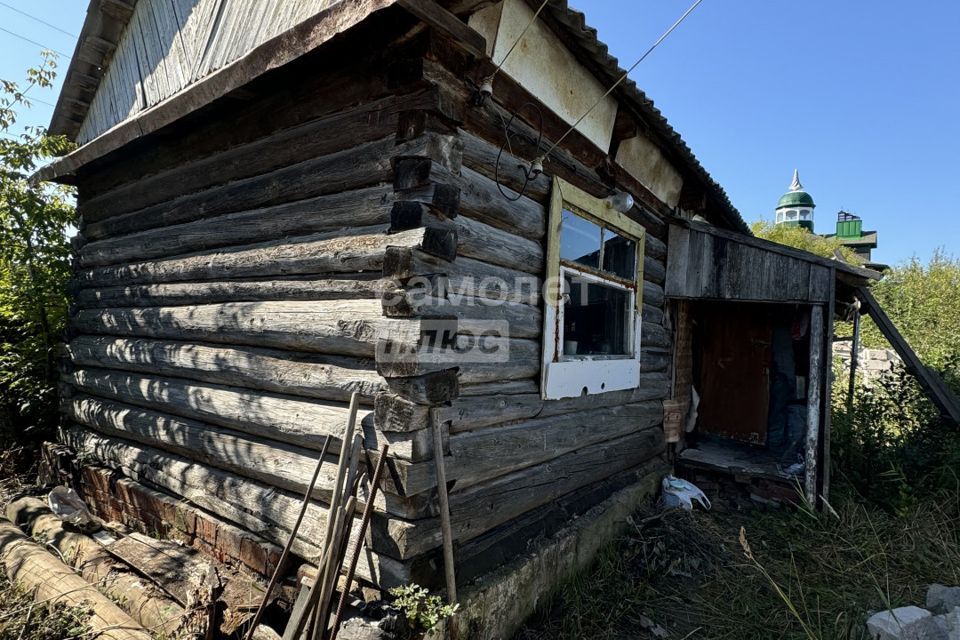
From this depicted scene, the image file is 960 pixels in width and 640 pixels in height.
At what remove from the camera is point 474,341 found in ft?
10.3

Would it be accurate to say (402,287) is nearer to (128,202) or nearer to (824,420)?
(128,202)

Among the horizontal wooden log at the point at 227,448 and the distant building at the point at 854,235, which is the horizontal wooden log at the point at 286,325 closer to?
the horizontal wooden log at the point at 227,448

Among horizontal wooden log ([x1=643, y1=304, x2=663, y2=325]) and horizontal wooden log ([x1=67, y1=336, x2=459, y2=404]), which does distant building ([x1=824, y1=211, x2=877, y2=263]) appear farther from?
horizontal wooden log ([x1=67, y1=336, x2=459, y2=404])

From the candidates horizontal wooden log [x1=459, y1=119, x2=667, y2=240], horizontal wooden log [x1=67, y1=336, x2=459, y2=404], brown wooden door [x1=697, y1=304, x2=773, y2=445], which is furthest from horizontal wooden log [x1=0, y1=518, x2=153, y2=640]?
brown wooden door [x1=697, y1=304, x2=773, y2=445]

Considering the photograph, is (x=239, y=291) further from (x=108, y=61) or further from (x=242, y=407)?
(x=108, y=61)

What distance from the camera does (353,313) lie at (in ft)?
9.61

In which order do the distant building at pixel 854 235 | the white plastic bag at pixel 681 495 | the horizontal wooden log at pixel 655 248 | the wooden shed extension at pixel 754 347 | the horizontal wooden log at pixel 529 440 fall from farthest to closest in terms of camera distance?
the distant building at pixel 854 235
the horizontal wooden log at pixel 655 248
the white plastic bag at pixel 681 495
the wooden shed extension at pixel 754 347
the horizontal wooden log at pixel 529 440

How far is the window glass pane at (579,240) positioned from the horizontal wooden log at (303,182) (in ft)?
5.19

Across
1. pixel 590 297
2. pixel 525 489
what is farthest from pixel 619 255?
pixel 525 489

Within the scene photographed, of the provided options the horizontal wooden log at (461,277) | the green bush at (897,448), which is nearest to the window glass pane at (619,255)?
the horizontal wooden log at (461,277)

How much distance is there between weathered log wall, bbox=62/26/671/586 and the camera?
2.74 meters

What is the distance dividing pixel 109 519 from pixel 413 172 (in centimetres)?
461

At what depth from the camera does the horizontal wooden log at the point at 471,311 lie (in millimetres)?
2664

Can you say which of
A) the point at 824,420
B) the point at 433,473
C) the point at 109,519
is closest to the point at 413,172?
the point at 433,473
